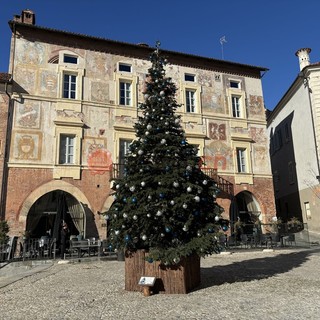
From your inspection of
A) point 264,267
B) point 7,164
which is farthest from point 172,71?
point 264,267

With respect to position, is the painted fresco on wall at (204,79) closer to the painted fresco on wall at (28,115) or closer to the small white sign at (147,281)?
the painted fresco on wall at (28,115)

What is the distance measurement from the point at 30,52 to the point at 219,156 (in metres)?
12.7

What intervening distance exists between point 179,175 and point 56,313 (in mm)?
3879

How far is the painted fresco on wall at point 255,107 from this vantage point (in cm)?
2311

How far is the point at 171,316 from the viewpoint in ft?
17.9

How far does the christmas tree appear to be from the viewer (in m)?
7.49

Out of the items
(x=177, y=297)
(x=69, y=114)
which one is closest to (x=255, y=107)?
(x=69, y=114)

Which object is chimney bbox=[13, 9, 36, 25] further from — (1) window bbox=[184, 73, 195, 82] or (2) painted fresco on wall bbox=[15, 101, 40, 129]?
(1) window bbox=[184, 73, 195, 82]

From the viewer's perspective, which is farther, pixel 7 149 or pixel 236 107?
pixel 236 107

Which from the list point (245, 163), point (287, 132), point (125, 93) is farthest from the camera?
point (287, 132)

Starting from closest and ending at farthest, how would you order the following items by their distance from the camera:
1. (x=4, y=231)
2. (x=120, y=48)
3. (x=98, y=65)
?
1. (x=4, y=231)
2. (x=98, y=65)
3. (x=120, y=48)

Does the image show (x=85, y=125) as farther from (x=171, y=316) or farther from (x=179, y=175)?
(x=171, y=316)

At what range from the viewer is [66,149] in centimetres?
1827

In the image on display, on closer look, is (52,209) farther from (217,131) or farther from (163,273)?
(163,273)
